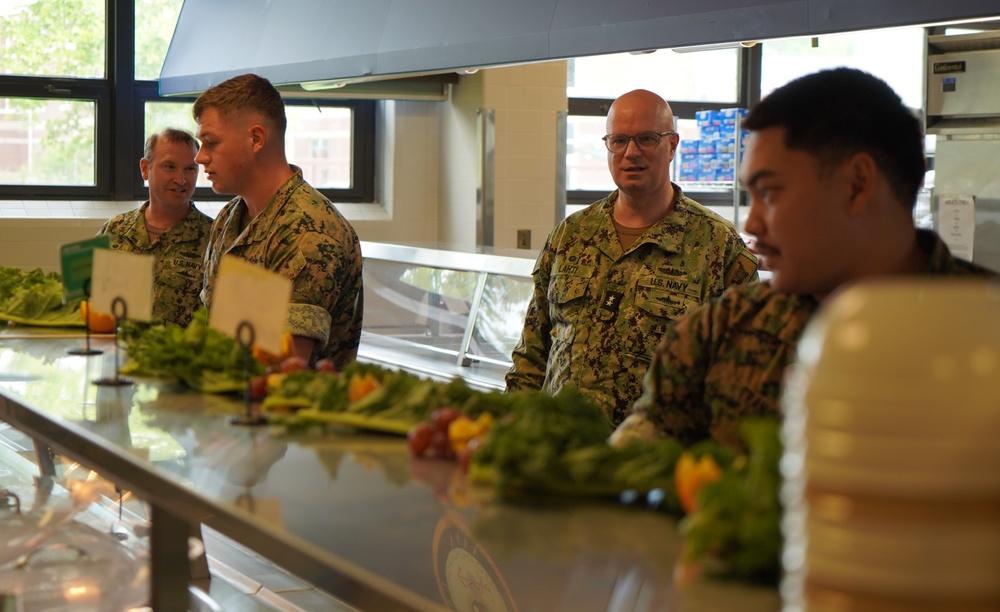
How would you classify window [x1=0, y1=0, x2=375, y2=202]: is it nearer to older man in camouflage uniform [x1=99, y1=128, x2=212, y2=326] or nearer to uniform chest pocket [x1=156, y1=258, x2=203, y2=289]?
older man in camouflage uniform [x1=99, y1=128, x2=212, y2=326]

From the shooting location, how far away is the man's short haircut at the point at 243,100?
3506 millimetres

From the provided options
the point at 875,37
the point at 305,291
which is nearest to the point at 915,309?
the point at 305,291

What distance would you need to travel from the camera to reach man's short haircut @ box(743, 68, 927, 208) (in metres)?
1.77

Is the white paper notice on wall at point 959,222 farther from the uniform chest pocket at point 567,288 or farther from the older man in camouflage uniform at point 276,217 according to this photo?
the older man in camouflage uniform at point 276,217

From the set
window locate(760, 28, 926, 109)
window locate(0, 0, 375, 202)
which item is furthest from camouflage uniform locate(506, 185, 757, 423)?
window locate(760, 28, 926, 109)

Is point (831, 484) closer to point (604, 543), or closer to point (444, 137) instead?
point (604, 543)

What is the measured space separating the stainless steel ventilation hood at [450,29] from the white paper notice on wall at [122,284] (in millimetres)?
1633

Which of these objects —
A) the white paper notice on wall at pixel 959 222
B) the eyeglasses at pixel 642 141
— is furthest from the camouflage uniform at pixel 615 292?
the white paper notice on wall at pixel 959 222

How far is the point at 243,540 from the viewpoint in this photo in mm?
1565

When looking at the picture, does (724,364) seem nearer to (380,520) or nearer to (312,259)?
(380,520)

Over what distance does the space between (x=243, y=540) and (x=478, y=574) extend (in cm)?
35

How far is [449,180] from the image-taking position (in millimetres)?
8117

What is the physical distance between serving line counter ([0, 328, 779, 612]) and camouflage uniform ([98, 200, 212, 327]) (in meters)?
2.41

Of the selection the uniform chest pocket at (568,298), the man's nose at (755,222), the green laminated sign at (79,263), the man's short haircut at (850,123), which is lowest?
the uniform chest pocket at (568,298)
